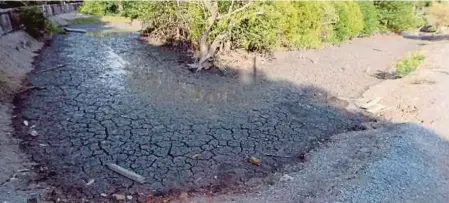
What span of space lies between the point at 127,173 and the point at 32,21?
10.5 m

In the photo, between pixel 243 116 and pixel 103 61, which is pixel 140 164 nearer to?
pixel 243 116

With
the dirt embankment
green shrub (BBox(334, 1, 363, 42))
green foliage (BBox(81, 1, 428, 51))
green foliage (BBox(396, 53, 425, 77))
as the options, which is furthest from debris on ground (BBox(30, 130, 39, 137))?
green shrub (BBox(334, 1, 363, 42))

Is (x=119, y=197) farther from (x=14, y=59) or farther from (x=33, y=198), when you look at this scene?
(x=14, y=59)

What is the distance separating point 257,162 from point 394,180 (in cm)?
194

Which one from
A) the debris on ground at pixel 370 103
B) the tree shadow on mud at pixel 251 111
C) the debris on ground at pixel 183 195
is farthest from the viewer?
the debris on ground at pixel 370 103

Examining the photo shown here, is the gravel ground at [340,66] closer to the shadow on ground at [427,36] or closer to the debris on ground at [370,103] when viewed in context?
the debris on ground at [370,103]

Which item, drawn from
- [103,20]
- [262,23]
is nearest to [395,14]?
[262,23]

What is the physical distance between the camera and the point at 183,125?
686 centimetres

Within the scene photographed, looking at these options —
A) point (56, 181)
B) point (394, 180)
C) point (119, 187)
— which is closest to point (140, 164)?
point (119, 187)

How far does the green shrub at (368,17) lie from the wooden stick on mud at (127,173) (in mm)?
18384

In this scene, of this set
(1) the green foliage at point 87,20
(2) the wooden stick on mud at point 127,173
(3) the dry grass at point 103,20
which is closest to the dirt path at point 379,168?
(2) the wooden stick on mud at point 127,173

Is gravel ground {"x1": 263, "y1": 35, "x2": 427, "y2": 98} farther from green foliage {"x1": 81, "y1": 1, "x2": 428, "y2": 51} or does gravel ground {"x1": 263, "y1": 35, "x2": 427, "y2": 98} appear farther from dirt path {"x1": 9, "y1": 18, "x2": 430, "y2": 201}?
green foliage {"x1": 81, "y1": 1, "x2": 428, "y2": 51}

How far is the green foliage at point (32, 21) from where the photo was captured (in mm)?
12795

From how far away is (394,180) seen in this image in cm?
486
